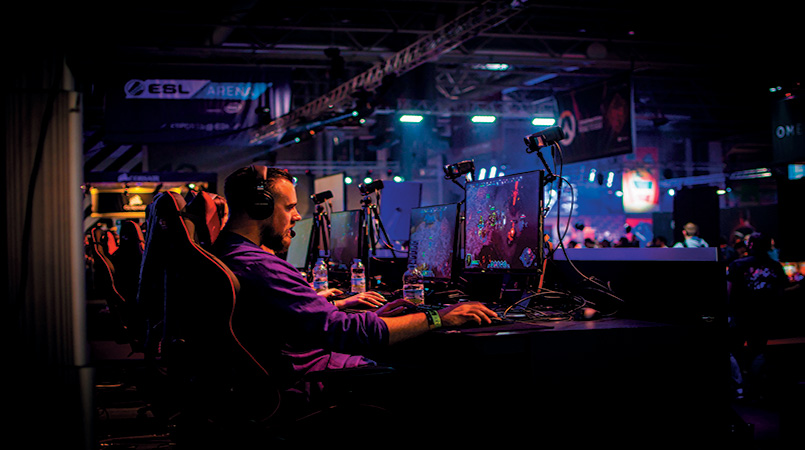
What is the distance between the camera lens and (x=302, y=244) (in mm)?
5133

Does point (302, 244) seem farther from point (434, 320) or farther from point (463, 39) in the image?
point (463, 39)

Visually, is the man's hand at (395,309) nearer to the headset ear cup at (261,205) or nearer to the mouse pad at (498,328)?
the mouse pad at (498,328)

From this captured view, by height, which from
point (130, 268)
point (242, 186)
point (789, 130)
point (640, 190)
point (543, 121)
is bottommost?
point (130, 268)

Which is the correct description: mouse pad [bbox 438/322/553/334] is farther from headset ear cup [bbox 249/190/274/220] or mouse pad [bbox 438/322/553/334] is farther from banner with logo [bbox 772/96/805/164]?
banner with logo [bbox 772/96/805/164]

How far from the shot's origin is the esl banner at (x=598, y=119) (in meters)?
9.50

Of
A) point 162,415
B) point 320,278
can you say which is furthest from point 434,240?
point 162,415

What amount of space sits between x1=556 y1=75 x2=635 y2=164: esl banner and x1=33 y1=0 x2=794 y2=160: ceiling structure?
1.35 metres

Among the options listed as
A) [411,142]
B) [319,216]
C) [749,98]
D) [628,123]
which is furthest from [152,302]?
[749,98]

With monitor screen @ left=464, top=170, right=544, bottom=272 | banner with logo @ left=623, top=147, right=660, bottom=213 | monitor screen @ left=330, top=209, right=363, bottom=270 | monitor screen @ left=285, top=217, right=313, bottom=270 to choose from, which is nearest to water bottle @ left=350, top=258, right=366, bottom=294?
monitor screen @ left=330, top=209, right=363, bottom=270

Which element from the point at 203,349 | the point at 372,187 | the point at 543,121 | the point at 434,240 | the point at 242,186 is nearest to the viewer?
the point at 203,349

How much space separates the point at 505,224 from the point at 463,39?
6844 mm

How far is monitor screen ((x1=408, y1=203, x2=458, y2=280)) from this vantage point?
10.5 ft

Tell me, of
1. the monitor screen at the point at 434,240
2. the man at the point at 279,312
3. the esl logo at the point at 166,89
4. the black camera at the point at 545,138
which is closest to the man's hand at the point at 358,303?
the monitor screen at the point at 434,240

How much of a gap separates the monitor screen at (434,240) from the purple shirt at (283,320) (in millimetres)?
1221
